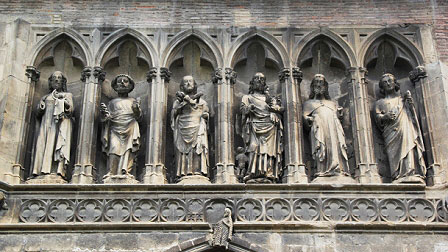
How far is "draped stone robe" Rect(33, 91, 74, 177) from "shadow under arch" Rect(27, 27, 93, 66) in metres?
0.78

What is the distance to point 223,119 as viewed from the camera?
13727mm

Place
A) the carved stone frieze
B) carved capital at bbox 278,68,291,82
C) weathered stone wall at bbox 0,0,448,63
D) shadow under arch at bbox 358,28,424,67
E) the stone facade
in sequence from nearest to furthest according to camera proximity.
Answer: the stone facade, the carved stone frieze, carved capital at bbox 278,68,291,82, shadow under arch at bbox 358,28,424,67, weathered stone wall at bbox 0,0,448,63

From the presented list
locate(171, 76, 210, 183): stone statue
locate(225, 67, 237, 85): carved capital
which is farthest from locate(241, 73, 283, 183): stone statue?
locate(171, 76, 210, 183): stone statue

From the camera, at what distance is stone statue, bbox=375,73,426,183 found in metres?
13.2

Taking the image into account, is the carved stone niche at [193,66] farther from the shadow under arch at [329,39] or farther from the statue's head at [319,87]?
the statue's head at [319,87]

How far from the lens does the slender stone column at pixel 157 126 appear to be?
13.2 m

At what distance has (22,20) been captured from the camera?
14.7 meters

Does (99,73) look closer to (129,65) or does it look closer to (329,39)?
(129,65)

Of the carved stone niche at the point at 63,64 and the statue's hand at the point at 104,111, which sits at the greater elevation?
the carved stone niche at the point at 63,64

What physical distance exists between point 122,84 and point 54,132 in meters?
1.45

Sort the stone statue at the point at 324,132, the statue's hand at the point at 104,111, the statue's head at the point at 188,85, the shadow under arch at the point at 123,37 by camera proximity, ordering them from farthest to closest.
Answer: the shadow under arch at the point at 123,37
the statue's head at the point at 188,85
the statue's hand at the point at 104,111
the stone statue at the point at 324,132

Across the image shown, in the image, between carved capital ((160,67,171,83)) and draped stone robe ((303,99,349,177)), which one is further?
carved capital ((160,67,171,83))

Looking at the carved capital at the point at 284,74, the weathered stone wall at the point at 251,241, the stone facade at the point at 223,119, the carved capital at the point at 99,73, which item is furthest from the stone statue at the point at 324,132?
the carved capital at the point at 99,73

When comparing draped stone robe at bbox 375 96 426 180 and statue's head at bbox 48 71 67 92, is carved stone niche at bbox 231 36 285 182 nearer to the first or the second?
draped stone robe at bbox 375 96 426 180
